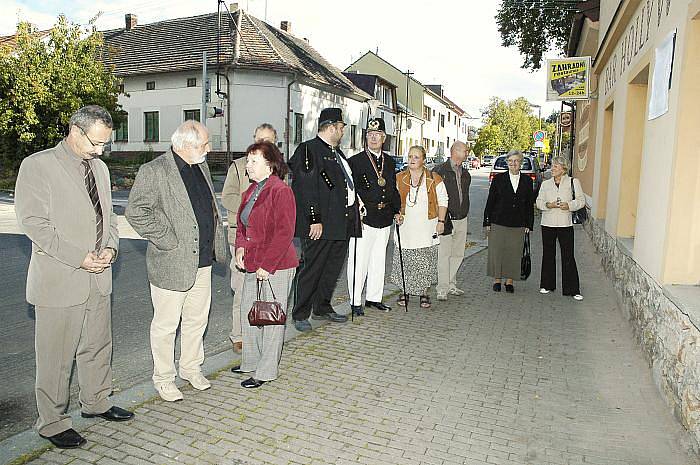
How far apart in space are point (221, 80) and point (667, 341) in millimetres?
30357

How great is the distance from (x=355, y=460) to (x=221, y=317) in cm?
364

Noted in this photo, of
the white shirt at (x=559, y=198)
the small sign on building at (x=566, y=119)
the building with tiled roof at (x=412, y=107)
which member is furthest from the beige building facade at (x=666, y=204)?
Answer: the building with tiled roof at (x=412, y=107)

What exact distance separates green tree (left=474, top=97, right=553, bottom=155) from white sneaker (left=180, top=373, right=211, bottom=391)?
68764mm

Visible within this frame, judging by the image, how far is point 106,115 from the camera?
377 cm

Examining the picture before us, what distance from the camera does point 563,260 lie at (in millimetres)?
8312

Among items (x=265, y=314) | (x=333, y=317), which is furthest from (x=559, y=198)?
(x=265, y=314)

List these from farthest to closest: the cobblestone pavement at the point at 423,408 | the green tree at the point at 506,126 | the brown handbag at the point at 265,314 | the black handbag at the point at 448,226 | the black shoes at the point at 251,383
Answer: the green tree at the point at 506,126, the black handbag at the point at 448,226, the black shoes at the point at 251,383, the brown handbag at the point at 265,314, the cobblestone pavement at the point at 423,408

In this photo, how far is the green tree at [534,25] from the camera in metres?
25.4

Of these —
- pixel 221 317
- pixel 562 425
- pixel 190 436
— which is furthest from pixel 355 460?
pixel 221 317

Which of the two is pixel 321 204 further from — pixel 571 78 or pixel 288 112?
pixel 288 112

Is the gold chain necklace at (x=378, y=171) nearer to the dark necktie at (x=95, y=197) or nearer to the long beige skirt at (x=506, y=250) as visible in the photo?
the long beige skirt at (x=506, y=250)

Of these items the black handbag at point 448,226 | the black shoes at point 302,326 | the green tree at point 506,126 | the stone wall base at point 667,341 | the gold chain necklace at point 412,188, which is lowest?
the black shoes at point 302,326

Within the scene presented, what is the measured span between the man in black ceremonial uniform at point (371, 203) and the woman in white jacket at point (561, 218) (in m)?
2.38

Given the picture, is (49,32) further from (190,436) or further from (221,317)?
(190,436)
